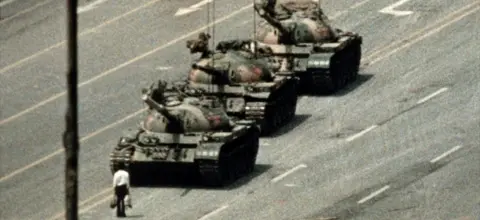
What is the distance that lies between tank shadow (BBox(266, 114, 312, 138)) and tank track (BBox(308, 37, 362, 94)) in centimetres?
268

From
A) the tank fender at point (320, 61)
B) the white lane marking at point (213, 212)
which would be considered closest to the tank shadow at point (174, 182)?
the white lane marking at point (213, 212)

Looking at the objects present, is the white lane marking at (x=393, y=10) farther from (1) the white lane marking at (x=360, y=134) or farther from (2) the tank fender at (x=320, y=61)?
(1) the white lane marking at (x=360, y=134)

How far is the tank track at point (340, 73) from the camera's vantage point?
236 ft

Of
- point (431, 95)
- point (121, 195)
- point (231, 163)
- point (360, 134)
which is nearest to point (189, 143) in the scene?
point (231, 163)

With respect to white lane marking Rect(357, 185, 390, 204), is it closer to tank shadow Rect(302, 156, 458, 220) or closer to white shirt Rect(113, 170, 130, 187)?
tank shadow Rect(302, 156, 458, 220)

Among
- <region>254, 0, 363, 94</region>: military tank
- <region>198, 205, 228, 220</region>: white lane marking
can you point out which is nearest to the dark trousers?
<region>198, 205, 228, 220</region>: white lane marking

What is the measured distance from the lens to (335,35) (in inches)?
2918

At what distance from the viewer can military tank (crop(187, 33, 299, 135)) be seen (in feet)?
217

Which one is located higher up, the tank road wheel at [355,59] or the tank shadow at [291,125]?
the tank shadow at [291,125]

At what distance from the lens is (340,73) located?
240ft

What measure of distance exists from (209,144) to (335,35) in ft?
51.6

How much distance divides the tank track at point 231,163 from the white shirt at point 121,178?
3.16 m

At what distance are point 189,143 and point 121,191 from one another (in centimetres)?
406

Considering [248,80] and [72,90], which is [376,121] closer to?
[248,80]
